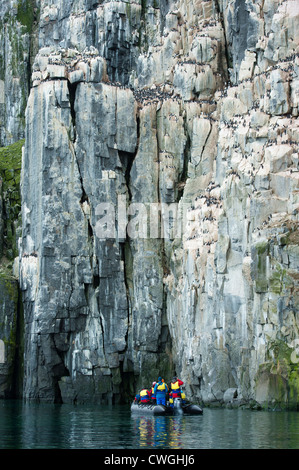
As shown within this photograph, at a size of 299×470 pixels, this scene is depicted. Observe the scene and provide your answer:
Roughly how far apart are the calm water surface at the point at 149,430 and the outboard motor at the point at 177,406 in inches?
37.5

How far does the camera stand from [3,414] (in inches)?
2963

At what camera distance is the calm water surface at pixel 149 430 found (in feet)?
153

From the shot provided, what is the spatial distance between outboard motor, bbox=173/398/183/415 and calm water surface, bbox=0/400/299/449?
95 centimetres

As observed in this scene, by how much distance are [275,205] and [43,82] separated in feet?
117

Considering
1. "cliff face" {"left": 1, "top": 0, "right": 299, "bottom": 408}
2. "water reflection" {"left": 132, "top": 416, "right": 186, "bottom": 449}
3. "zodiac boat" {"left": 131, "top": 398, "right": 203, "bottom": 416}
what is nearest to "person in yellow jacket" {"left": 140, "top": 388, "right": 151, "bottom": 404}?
"water reflection" {"left": 132, "top": 416, "right": 186, "bottom": 449}

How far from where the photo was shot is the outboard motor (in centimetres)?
6700

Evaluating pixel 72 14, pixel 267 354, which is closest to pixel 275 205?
pixel 267 354

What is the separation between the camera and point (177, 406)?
67.3 metres

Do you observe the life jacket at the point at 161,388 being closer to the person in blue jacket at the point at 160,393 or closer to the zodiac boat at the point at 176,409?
the person in blue jacket at the point at 160,393

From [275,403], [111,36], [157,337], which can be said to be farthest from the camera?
[111,36]

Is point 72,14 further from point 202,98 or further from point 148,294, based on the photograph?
point 148,294

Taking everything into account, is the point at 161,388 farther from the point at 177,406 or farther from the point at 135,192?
the point at 135,192
